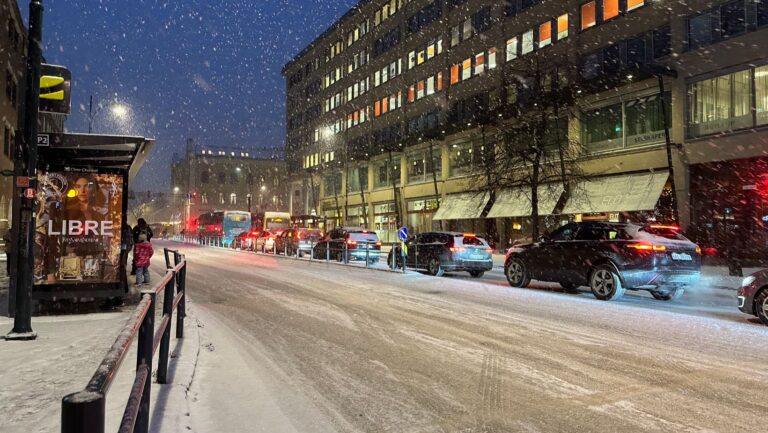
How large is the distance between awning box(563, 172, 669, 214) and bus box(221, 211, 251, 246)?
31.2m

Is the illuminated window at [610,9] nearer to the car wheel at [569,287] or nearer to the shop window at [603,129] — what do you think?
the shop window at [603,129]

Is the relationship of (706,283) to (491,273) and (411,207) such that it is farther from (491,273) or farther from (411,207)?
(411,207)

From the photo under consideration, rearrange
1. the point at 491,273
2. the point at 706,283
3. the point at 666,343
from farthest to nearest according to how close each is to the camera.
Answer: the point at 491,273
the point at 706,283
the point at 666,343

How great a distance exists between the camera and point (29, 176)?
7.05 m

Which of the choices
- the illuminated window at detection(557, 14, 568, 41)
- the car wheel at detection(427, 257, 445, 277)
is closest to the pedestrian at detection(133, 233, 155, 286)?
the car wheel at detection(427, 257, 445, 277)

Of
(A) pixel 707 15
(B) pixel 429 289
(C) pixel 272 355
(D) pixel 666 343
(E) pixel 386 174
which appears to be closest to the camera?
(C) pixel 272 355

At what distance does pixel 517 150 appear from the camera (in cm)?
2319

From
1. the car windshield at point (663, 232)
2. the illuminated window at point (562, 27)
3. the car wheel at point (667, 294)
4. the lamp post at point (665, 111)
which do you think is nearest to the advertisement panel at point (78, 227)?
the car windshield at point (663, 232)

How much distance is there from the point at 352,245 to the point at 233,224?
2787 centimetres

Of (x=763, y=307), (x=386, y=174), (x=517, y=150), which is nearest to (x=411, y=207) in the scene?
(x=386, y=174)

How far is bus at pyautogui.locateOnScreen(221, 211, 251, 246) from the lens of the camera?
161 ft

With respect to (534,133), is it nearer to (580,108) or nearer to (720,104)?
(580,108)

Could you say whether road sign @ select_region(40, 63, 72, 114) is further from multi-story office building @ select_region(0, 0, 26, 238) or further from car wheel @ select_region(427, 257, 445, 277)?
multi-story office building @ select_region(0, 0, 26, 238)

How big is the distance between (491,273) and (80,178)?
15.0m
